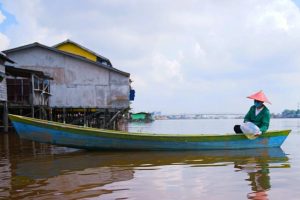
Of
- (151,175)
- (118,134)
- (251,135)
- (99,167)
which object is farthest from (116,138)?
(251,135)

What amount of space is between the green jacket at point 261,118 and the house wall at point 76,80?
13.9 metres

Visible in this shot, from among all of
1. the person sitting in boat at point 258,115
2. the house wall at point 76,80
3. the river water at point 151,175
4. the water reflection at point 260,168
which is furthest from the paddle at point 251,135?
the house wall at point 76,80

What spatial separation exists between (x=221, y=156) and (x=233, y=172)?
7.08 feet

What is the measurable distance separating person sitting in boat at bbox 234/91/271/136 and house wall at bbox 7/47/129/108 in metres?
14.0

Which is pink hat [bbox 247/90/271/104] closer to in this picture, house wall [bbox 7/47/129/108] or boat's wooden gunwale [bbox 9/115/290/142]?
boat's wooden gunwale [bbox 9/115/290/142]

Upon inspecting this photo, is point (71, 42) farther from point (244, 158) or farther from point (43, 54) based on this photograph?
point (244, 158)

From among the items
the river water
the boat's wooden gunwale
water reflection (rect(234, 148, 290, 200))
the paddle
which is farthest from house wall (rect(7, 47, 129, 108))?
water reflection (rect(234, 148, 290, 200))

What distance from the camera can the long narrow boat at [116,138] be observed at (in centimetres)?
865

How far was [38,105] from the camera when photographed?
720 inches

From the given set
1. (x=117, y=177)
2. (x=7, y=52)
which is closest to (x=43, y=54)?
(x=7, y=52)

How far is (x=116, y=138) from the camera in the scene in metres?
8.99

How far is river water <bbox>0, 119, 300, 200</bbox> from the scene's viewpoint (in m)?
4.78

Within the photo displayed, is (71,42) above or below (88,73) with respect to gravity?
above

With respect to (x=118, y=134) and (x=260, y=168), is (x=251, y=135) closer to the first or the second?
(x=260, y=168)
